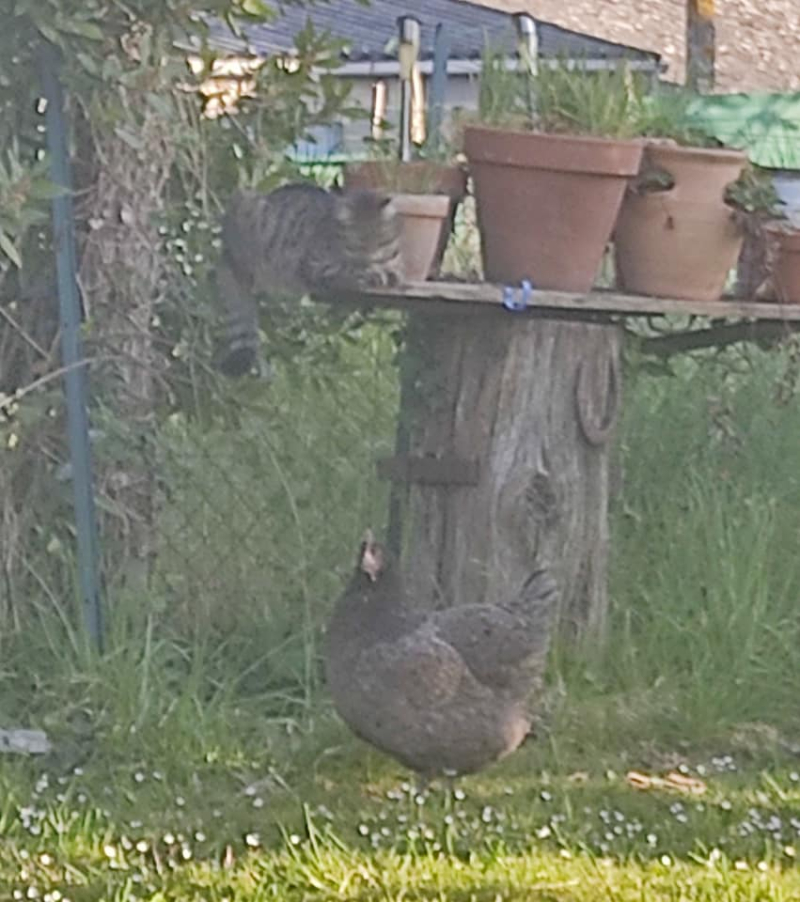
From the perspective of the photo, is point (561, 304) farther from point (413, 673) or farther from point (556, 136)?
point (413, 673)

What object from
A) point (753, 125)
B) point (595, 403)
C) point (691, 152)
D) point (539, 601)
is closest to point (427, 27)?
point (753, 125)

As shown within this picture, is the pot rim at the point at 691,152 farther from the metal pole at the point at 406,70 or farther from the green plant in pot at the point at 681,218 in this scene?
the metal pole at the point at 406,70

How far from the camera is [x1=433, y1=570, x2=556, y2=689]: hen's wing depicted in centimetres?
422

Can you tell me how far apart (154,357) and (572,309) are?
42.6 inches

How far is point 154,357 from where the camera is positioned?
5.01 meters

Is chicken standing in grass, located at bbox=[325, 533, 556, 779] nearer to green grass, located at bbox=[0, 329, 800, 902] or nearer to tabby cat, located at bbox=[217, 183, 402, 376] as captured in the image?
green grass, located at bbox=[0, 329, 800, 902]

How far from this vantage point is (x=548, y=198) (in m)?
4.66

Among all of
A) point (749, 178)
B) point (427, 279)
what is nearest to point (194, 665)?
point (427, 279)

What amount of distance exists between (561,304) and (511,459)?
0.48m

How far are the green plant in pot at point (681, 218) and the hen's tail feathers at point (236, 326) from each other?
0.94m

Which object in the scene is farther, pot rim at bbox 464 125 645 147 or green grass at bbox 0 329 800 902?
pot rim at bbox 464 125 645 147

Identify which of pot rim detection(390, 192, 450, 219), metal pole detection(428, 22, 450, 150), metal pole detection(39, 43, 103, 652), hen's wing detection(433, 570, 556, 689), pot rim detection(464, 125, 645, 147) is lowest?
hen's wing detection(433, 570, 556, 689)

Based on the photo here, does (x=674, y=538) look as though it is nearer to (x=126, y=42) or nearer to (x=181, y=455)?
(x=181, y=455)

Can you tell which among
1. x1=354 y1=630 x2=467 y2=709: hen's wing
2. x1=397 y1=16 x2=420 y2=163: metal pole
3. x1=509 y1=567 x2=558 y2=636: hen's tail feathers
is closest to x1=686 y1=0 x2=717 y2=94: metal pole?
x1=397 y1=16 x2=420 y2=163: metal pole
